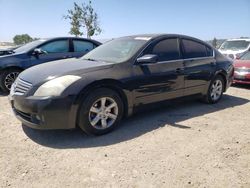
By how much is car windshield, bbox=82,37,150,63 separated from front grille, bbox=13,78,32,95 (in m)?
1.32

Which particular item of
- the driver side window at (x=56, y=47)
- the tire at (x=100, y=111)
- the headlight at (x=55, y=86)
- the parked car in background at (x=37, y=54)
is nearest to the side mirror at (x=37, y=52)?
the parked car in background at (x=37, y=54)

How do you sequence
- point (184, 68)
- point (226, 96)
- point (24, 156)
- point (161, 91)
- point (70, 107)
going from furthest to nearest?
1. point (226, 96)
2. point (184, 68)
3. point (161, 91)
4. point (70, 107)
5. point (24, 156)

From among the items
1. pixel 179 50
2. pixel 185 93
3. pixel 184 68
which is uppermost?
pixel 179 50

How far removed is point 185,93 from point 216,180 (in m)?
2.51

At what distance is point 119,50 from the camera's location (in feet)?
15.5

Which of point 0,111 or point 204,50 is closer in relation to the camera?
point 0,111

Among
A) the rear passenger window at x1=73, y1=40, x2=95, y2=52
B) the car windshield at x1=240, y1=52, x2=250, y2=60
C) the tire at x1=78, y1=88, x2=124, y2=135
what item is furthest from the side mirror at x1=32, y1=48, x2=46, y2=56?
the car windshield at x1=240, y1=52, x2=250, y2=60

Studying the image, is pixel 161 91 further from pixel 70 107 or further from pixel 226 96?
pixel 226 96

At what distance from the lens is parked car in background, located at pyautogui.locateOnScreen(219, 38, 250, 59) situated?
11.3 m

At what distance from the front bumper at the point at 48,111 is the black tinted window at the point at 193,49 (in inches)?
105

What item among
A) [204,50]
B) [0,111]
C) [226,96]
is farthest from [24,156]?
[226,96]

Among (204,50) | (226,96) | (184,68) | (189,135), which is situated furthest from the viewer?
(226,96)

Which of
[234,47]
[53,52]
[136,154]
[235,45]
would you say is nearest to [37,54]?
[53,52]

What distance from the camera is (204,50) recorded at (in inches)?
223
